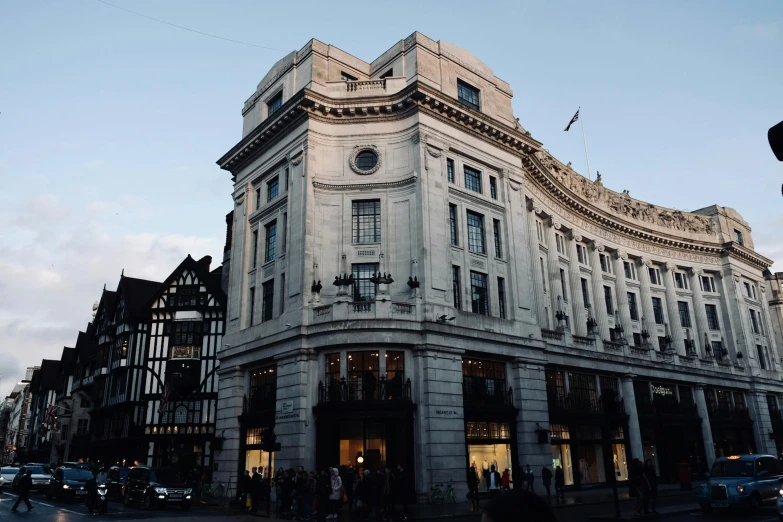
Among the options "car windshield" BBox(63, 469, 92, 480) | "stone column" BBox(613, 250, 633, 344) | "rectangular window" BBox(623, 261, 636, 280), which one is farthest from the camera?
"rectangular window" BBox(623, 261, 636, 280)

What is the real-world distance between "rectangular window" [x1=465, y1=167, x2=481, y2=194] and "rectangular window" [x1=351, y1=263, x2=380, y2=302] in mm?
8227

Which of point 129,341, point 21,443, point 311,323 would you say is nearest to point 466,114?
point 311,323

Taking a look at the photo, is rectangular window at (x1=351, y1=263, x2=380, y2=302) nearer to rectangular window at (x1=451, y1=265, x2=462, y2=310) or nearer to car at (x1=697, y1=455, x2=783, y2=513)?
rectangular window at (x1=451, y1=265, x2=462, y2=310)

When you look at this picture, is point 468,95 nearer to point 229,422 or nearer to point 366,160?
point 366,160

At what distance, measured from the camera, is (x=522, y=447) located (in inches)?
1251

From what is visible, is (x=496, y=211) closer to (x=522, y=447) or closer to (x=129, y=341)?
(x=522, y=447)

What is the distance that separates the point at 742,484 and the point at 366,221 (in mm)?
21322

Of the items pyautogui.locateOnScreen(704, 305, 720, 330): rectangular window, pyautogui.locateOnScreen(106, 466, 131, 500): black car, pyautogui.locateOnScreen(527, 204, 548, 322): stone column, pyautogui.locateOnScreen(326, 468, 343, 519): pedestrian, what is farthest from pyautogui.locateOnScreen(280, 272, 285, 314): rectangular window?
pyautogui.locateOnScreen(704, 305, 720, 330): rectangular window

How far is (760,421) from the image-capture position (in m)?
52.6

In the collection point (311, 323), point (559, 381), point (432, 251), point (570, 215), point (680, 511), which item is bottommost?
point (680, 511)

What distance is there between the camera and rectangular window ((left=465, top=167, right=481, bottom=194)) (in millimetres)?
35378

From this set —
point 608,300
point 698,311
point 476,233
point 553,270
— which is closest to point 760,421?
point 698,311

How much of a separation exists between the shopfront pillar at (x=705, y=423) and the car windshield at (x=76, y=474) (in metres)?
44.3

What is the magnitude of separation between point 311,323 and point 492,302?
422 inches
